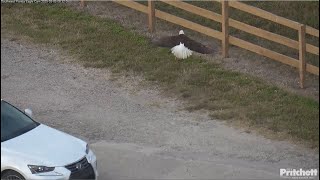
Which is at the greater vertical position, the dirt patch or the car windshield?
the dirt patch

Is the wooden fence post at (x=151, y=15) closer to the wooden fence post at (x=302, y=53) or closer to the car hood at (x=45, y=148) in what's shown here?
the wooden fence post at (x=302, y=53)

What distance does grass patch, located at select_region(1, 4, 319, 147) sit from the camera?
11.6 meters

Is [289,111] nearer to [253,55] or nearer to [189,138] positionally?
[189,138]

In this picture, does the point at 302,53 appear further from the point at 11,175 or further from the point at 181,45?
the point at 11,175

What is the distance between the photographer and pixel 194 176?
973 cm

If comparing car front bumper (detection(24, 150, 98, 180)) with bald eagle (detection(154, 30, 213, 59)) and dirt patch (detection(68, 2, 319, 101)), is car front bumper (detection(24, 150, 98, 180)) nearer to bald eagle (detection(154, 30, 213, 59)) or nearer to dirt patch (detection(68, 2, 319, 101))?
dirt patch (detection(68, 2, 319, 101))

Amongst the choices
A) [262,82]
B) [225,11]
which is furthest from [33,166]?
[225,11]

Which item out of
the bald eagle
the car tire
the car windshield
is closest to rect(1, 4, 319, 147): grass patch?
the bald eagle

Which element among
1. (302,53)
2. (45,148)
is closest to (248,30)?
(302,53)

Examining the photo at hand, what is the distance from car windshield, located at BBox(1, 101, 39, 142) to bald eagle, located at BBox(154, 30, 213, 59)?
17.7 ft

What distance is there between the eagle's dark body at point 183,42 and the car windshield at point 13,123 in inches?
234

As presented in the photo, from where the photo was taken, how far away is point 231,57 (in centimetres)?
1457

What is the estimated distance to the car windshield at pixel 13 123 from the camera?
898 cm

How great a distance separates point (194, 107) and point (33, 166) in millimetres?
4462
